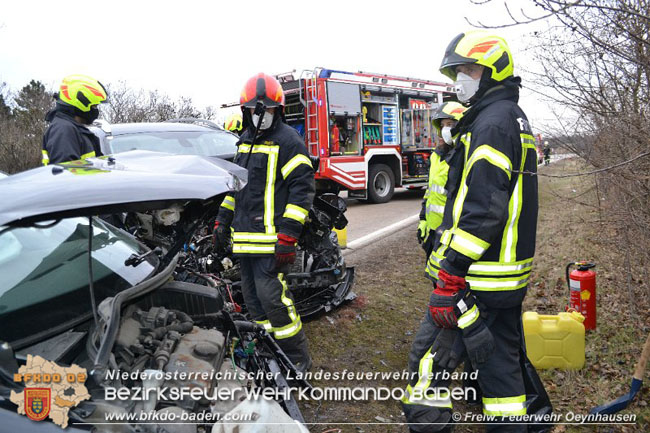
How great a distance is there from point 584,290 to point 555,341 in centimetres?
73

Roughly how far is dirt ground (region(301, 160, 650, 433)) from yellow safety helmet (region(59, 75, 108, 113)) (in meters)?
2.68

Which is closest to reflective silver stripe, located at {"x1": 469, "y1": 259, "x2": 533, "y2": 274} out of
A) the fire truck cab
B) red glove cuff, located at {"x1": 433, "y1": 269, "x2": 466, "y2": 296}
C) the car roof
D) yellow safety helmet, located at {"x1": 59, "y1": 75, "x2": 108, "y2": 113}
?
red glove cuff, located at {"x1": 433, "y1": 269, "x2": 466, "y2": 296}

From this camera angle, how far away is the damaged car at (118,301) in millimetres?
1487

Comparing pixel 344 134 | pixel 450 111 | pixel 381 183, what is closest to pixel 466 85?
pixel 450 111

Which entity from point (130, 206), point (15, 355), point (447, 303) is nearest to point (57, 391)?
point (15, 355)

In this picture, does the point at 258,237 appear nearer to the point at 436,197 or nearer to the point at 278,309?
the point at 278,309

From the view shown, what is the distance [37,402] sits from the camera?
1.38 metres

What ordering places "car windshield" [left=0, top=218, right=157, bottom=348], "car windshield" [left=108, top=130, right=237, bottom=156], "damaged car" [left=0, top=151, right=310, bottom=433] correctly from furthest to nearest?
"car windshield" [left=108, top=130, right=237, bottom=156], "car windshield" [left=0, top=218, right=157, bottom=348], "damaged car" [left=0, top=151, right=310, bottom=433]

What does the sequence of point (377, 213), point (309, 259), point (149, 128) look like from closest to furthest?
point (309, 259) → point (149, 128) → point (377, 213)

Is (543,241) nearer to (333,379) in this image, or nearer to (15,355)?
(333,379)

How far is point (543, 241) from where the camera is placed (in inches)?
343

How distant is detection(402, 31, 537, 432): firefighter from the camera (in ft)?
7.30

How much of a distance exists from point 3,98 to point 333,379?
18.3m

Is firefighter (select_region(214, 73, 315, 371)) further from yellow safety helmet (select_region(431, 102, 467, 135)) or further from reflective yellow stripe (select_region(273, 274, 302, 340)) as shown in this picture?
yellow safety helmet (select_region(431, 102, 467, 135))
